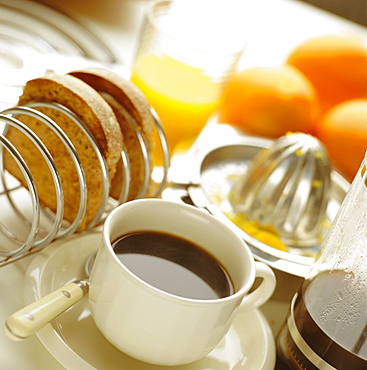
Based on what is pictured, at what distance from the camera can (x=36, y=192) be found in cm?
33

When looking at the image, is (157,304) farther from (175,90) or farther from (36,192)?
(175,90)

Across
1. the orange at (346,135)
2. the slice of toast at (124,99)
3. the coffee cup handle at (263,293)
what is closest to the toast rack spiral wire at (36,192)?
the slice of toast at (124,99)

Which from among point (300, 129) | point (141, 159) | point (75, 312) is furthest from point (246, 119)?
point (75, 312)

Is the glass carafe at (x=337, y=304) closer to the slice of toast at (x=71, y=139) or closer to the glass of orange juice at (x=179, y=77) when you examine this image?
the slice of toast at (x=71, y=139)

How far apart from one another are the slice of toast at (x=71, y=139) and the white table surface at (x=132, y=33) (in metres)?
0.06

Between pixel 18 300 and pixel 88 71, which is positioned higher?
pixel 88 71

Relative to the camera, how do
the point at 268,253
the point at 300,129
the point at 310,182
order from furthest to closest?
the point at 300,129
the point at 310,182
the point at 268,253

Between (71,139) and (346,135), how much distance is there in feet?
1.06

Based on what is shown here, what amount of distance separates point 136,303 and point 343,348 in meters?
0.12

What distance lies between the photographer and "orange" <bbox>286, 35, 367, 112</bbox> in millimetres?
690

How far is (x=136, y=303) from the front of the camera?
0.28 m

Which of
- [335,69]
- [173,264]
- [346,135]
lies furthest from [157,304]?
[335,69]

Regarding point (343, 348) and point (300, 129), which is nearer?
point (343, 348)

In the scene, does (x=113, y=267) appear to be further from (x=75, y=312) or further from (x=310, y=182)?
(x=310, y=182)
